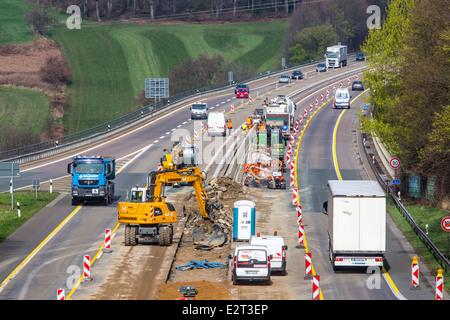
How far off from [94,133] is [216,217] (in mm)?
36574

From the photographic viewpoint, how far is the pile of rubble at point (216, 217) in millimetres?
39938

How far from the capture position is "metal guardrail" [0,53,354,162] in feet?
223

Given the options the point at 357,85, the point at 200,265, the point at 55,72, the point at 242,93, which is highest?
the point at 55,72

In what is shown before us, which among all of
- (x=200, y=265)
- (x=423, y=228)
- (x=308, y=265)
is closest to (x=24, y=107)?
(x=423, y=228)

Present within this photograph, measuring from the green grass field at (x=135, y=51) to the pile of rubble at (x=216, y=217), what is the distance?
240ft

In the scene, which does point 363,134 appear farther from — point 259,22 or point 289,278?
point 259,22

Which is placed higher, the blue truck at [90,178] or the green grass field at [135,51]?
the green grass field at [135,51]

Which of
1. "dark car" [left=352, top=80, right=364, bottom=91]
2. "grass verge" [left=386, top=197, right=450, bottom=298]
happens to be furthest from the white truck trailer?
"grass verge" [left=386, top=197, right=450, bottom=298]

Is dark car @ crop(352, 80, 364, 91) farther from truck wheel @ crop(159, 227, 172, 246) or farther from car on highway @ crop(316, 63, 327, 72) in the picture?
truck wheel @ crop(159, 227, 172, 246)

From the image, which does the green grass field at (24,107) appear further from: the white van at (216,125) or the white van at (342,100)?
the white van at (342,100)

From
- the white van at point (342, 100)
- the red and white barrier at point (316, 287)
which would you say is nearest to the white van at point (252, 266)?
the red and white barrier at point (316, 287)

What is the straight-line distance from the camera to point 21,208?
48.1 metres

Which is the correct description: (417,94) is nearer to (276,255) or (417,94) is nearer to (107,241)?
(276,255)

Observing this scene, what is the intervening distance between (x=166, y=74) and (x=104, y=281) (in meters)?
121
